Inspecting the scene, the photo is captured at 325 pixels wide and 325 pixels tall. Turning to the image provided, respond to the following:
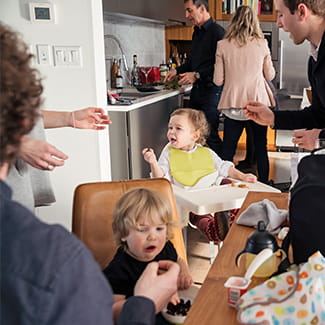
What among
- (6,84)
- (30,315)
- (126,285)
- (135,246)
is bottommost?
(126,285)

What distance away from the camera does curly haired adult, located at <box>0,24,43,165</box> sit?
0.55 meters

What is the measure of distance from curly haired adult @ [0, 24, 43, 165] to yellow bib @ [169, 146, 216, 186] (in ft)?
6.42

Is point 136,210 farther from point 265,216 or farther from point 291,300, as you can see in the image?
point 291,300

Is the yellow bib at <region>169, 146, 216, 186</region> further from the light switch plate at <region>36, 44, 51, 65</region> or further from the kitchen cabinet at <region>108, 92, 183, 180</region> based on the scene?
the light switch plate at <region>36, 44, 51, 65</region>

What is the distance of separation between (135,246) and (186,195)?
759mm

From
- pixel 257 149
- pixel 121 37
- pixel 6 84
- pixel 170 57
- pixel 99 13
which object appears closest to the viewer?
pixel 6 84

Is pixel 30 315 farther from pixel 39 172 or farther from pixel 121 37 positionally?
pixel 121 37

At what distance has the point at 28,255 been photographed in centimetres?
56

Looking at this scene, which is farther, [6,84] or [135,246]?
[135,246]

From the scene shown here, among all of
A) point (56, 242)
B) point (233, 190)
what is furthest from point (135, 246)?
point (233, 190)

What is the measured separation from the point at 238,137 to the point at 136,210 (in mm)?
2667

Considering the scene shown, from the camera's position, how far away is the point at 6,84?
1.81ft

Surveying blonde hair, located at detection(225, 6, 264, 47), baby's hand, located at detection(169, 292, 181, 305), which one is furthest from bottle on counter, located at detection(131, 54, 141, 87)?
baby's hand, located at detection(169, 292, 181, 305)

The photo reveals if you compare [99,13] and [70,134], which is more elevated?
[99,13]
